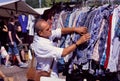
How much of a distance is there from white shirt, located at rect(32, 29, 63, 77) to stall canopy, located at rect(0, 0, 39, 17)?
10078 millimetres

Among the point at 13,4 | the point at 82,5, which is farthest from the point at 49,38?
the point at 13,4

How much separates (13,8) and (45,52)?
439 inches

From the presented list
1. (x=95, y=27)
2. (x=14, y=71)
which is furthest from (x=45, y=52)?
(x=14, y=71)

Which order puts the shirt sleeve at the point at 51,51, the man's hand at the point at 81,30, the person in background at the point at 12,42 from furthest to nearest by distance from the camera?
the person in background at the point at 12,42, the man's hand at the point at 81,30, the shirt sleeve at the point at 51,51

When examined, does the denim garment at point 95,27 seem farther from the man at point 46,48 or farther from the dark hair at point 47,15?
the man at point 46,48

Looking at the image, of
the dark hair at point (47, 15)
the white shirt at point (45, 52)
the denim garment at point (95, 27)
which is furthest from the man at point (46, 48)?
the denim garment at point (95, 27)

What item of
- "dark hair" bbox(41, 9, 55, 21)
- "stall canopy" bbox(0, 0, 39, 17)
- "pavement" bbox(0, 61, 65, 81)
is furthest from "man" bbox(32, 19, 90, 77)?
"stall canopy" bbox(0, 0, 39, 17)

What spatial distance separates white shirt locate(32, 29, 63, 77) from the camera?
4.18m

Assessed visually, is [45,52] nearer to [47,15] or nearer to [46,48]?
[46,48]

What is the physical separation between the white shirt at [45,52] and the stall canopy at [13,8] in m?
10.1

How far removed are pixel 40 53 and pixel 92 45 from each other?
5.54 ft

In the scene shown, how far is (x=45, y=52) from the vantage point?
4.20 metres

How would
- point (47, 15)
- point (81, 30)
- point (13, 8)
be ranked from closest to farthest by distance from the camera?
point (81, 30) < point (47, 15) < point (13, 8)

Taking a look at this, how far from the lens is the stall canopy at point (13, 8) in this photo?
1440cm
